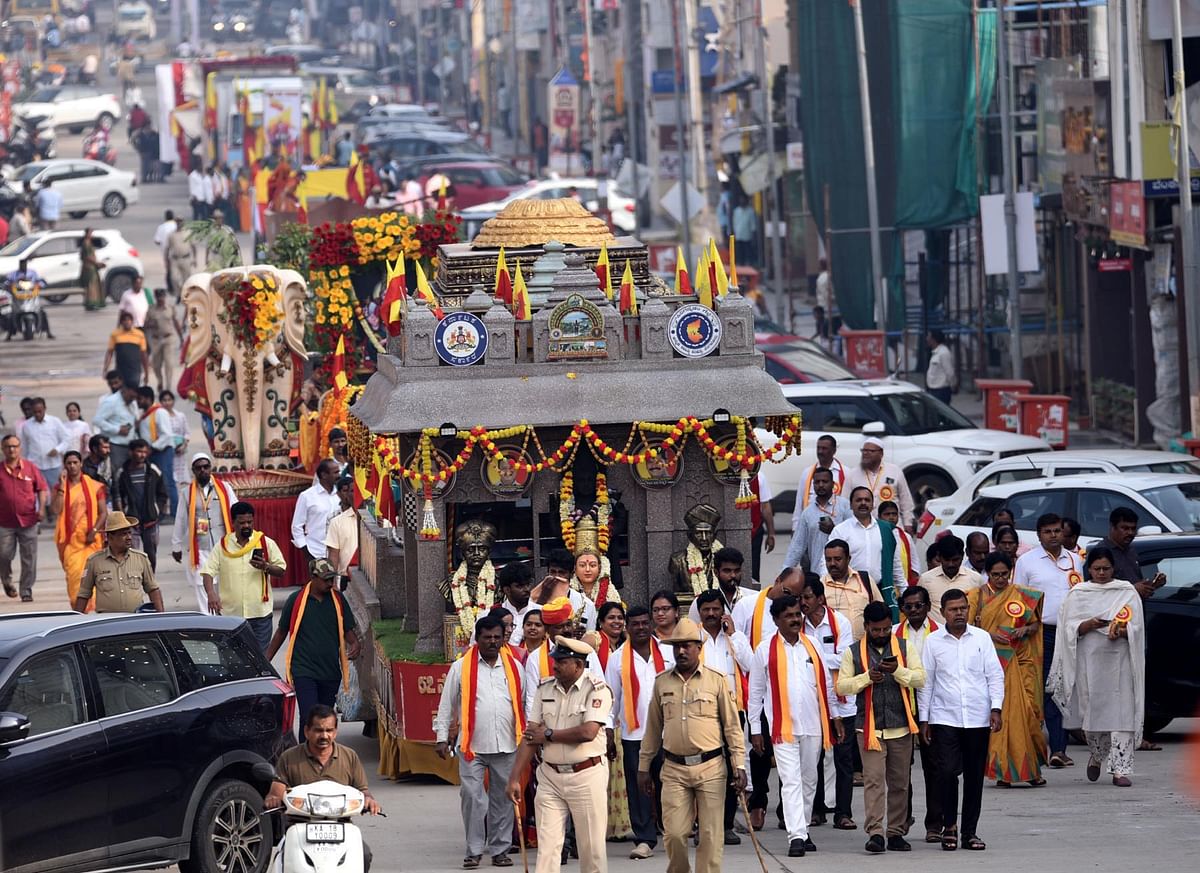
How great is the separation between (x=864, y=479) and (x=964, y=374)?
20.0m

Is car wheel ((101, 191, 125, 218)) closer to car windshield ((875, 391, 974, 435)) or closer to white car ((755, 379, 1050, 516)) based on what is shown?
white car ((755, 379, 1050, 516))

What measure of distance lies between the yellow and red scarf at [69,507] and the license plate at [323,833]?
989 cm

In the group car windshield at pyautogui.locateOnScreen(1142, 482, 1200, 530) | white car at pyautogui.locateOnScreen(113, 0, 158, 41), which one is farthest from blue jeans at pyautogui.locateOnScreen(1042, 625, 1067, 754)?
white car at pyautogui.locateOnScreen(113, 0, 158, 41)

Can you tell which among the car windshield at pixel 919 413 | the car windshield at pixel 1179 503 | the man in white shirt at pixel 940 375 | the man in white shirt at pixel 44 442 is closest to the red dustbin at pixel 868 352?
the man in white shirt at pixel 940 375

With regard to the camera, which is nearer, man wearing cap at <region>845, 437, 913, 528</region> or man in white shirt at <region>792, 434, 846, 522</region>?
man in white shirt at <region>792, 434, 846, 522</region>

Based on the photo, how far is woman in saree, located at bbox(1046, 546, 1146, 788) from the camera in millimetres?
14914

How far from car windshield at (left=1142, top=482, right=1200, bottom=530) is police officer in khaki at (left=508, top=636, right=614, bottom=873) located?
26.5ft

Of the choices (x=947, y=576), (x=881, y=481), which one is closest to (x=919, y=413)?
(x=881, y=481)

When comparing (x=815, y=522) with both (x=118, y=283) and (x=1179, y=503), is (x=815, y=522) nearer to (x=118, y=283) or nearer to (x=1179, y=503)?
(x=1179, y=503)

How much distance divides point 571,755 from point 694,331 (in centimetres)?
462

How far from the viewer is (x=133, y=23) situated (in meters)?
125

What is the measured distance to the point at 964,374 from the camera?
125 ft

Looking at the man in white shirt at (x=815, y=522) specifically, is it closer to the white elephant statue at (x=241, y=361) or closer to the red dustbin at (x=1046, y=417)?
the white elephant statue at (x=241, y=361)

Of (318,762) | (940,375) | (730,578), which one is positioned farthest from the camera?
(940,375)
